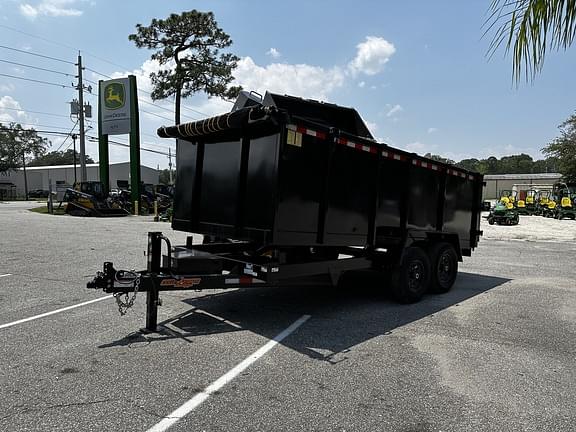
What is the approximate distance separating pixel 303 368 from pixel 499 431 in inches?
68.0

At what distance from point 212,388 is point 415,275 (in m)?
4.34

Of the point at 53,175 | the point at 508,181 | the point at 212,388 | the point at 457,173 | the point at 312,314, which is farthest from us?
the point at 53,175

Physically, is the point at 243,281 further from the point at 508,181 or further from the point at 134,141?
the point at 508,181

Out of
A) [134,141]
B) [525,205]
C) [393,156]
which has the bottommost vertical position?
[525,205]

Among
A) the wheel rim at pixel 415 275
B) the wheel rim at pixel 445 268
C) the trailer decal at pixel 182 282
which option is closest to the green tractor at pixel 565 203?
the wheel rim at pixel 445 268

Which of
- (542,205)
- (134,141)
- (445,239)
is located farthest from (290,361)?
(542,205)

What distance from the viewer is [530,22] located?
180 centimetres

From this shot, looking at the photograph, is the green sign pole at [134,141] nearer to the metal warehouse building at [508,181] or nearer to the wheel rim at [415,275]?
the wheel rim at [415,275]

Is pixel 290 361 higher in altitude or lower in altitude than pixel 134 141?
lower

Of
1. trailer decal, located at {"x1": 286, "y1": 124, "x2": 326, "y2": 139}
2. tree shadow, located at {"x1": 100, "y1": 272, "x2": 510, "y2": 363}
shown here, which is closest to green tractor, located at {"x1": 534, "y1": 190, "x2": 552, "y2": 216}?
tree shadow, located at {"x1": 100, "y1": 272, "x2": 510, "y2": 363}

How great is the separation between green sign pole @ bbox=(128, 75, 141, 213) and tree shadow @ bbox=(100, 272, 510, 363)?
2457cm

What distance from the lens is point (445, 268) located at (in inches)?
323

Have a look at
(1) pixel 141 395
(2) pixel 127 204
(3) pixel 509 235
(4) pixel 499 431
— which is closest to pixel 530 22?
(4) pixel 499 431

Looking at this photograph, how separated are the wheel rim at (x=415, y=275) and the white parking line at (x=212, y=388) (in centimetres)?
253
